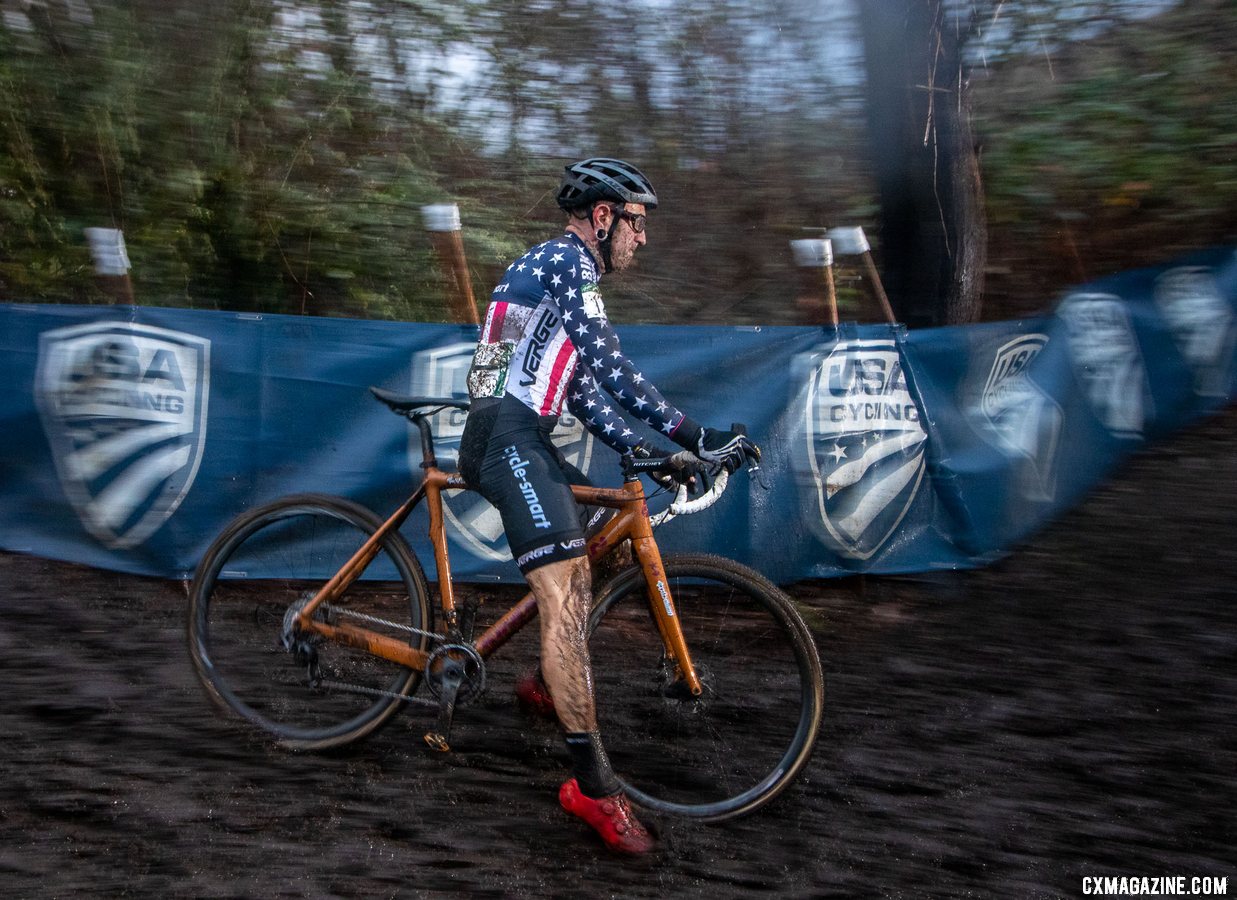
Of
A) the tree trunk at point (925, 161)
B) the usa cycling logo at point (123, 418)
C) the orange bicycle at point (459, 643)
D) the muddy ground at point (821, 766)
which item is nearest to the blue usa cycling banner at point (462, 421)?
the usa cycling logo at point (123, 418)

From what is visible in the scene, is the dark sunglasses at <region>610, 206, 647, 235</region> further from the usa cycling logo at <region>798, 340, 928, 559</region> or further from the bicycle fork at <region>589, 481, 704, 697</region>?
the usa cycling logo at <region>798, 340, 928, 559</region>

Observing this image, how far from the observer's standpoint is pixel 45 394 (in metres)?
5.26

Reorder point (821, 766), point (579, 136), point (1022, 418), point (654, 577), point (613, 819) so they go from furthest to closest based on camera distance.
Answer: point (579, 136) → point (1022, 418) → point (821, 766) → point (654, 577) → point (613, 819)

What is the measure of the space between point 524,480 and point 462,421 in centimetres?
182

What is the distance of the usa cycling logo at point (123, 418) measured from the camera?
5195mm

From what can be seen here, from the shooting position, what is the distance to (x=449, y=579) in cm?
380

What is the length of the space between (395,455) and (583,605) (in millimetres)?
2124

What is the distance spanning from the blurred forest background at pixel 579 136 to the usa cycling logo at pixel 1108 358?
1069 millimetres

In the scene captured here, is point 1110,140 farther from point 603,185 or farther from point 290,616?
point 290,616

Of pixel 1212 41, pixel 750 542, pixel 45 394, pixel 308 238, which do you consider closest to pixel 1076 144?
pixel 1212 41

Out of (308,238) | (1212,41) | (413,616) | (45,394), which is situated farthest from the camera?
(1212,41)

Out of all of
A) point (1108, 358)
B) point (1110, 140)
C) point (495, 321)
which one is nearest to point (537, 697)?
point (495, 321)

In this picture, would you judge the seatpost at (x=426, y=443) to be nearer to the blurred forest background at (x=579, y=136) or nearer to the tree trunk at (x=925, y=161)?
the blurred forest background at (x=579, y=136)

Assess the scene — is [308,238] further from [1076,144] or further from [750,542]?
[1076,144]
